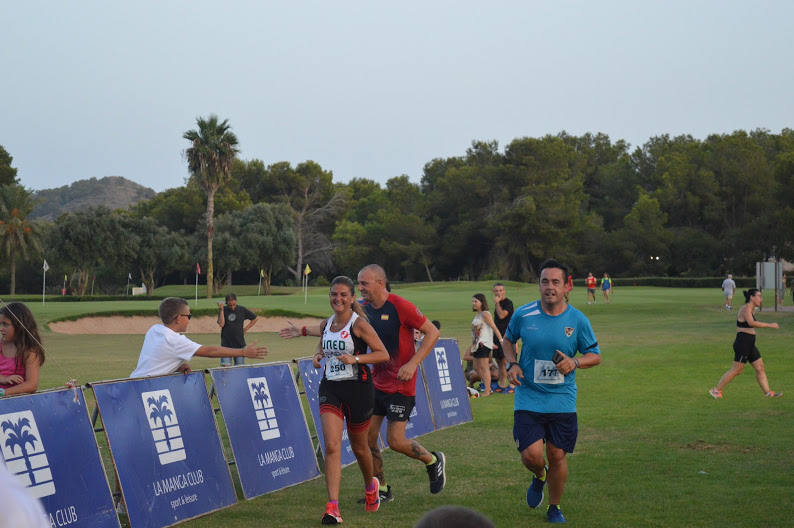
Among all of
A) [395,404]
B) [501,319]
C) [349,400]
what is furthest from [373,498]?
[501,319]

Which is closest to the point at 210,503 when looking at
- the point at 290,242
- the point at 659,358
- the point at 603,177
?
the point at 659,358

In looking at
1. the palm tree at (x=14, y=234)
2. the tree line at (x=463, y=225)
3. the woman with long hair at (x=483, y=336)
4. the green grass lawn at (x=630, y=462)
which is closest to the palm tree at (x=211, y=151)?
the tree line at (x=463, y=225)

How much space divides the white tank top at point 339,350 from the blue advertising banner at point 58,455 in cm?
196

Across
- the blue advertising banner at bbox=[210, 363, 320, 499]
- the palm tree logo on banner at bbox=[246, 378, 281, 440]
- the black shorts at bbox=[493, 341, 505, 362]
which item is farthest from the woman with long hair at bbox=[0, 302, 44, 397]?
the black shorts at bbox=[493, 341, 505, 362]

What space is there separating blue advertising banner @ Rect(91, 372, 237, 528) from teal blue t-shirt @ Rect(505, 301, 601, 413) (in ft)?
9.32

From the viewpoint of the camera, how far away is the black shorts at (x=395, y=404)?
28.7 ft

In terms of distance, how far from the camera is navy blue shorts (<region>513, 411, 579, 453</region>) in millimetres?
7730

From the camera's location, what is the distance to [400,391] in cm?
875

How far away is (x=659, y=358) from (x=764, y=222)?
72.8m

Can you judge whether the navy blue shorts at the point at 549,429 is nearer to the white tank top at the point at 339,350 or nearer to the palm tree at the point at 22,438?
the white tank top at the point at 339,350

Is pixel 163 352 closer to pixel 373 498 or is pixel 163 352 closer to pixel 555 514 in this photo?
pixel 373 498

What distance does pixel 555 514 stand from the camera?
7898mm

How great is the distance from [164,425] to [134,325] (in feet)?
125

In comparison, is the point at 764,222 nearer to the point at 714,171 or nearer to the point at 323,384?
the point at 714,171
